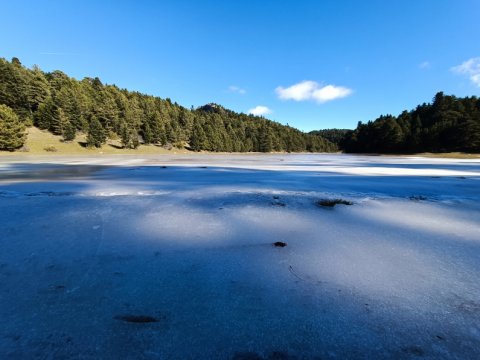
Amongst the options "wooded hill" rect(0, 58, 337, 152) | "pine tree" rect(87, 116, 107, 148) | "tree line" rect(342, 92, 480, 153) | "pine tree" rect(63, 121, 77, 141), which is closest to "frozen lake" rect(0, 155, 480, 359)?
"wooded hill" rect(0, 58, 337, 152)

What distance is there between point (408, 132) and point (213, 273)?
7366cm

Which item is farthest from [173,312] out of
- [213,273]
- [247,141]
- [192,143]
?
[247,141]

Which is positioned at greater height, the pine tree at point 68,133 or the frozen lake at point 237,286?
the pine tree at point 68,133

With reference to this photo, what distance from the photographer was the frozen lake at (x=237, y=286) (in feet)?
4.84

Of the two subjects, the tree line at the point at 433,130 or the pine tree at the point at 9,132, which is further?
the tree line at the point at 433,130

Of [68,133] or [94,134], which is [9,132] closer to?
[68,133]

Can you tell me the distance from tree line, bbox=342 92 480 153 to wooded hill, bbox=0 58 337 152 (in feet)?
117

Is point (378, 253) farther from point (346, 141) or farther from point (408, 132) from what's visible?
point (346, 141)

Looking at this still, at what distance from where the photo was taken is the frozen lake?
148 centimetres

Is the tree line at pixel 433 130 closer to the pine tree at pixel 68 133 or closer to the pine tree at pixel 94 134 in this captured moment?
the pine tree at pixel 94 134

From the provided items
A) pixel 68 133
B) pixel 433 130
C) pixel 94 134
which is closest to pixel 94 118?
pixel 94 134

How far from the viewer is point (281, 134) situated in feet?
359

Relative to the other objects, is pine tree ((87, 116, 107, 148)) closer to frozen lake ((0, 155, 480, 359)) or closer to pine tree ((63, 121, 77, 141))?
pine tree ((63, 121, 77, 141))

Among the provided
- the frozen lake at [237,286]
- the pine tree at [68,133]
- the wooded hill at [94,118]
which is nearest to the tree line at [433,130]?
the wooded hill at [94,118]
